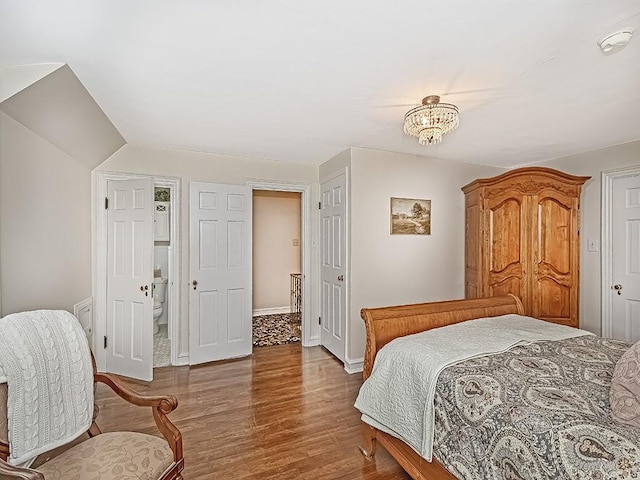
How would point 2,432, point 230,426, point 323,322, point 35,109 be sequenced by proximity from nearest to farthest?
1. point 2,432
2. point 35,109
3. point 230,426
4. point 323,322

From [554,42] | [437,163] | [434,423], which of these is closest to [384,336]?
[434,423]

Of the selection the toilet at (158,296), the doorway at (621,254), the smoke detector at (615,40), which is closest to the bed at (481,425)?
the doorway at (621,254)

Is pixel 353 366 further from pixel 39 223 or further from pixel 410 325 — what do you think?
pixel 39 223

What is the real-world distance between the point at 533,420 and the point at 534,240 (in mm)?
2974

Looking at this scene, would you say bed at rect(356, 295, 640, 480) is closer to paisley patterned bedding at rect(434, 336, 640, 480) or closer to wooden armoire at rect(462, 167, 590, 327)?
paisley patterned bedding at rect(434, 336, 640, 480)

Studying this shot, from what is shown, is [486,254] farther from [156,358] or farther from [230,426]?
[156,358]

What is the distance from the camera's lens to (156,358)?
3.72 meters

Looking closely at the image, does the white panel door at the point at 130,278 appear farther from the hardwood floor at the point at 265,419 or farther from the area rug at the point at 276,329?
the area rug at the point at 276,329

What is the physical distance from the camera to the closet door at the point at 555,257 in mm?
3481

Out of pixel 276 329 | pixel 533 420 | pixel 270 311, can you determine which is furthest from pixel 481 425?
pixel 270 311

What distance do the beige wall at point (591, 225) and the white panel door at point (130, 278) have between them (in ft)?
15.7

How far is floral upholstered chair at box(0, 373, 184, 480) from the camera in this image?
1.29m

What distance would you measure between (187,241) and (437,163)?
10.3ft

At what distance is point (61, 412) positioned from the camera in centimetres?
149
